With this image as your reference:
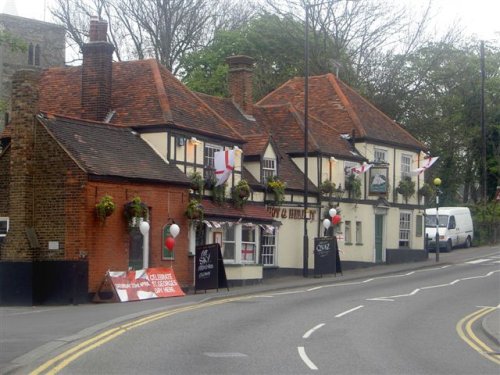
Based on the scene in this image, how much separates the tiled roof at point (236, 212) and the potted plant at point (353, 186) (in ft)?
22.0

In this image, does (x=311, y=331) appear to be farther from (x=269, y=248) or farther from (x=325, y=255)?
(x=269, y=248)

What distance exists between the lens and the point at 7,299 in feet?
91.2

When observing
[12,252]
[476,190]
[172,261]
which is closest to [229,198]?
[172,261]

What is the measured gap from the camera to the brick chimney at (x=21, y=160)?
28.4m

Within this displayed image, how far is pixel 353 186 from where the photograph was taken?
140 feet

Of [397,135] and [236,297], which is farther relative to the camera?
[397,135]

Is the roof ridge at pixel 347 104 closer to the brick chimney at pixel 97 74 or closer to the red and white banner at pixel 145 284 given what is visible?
the brick chimney at pixel 97 74

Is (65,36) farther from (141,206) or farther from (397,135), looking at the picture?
(141,206)

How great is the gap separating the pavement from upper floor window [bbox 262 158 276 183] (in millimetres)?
4241

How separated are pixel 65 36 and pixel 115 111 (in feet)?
91.1

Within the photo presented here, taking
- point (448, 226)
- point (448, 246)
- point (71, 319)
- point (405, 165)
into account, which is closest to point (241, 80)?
point (405, 165)

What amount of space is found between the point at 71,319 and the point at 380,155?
1025 inches

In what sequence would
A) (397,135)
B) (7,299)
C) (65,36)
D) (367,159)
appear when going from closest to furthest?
1. (7,299)
2. (367,159)
3. (397,135)
4. (65,36)

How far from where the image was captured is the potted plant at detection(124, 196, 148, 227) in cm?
2892
